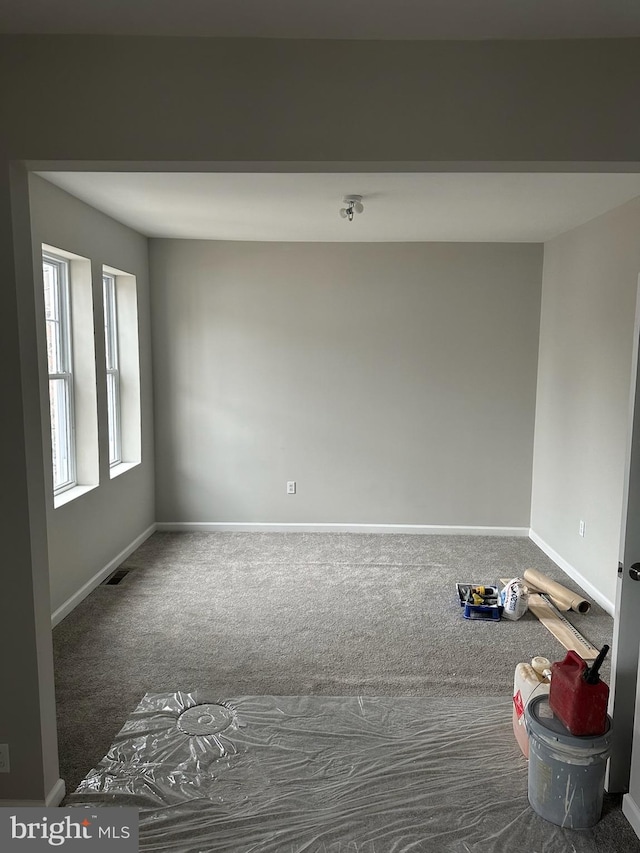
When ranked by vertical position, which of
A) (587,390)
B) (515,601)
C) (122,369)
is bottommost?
(515,601)

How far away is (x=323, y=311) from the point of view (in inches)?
202

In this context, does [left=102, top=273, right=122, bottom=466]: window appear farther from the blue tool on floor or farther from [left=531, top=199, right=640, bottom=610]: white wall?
[left=531, top=199, right=640, bottom=610]: white wall

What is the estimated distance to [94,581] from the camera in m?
4.01

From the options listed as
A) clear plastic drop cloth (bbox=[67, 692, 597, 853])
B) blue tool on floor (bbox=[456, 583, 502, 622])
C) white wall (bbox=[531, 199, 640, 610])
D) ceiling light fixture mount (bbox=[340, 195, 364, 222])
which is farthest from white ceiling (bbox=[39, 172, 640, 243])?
clear plastic drop cloth (bbox=[67, 692, 597, 853])

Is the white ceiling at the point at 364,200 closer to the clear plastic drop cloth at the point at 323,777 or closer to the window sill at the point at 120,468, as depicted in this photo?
the window sill at the point at 120,468

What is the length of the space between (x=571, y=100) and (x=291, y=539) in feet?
13.3

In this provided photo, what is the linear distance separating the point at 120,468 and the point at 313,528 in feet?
5.93

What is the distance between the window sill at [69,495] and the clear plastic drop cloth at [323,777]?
4.69 ft

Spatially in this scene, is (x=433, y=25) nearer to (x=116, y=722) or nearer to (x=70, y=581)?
(x=116, y=722)

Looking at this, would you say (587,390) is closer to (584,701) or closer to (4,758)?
(584,701)

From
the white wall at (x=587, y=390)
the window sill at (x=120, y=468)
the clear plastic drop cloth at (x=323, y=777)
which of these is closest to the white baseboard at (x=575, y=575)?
the white wall at (x=587, y=390)

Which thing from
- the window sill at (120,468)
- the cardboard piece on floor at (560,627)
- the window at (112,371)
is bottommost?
the cardboard piece on floor at (560,627)

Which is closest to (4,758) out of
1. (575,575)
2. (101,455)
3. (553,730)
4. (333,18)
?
(553,730)

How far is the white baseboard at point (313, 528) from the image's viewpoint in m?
5.29
